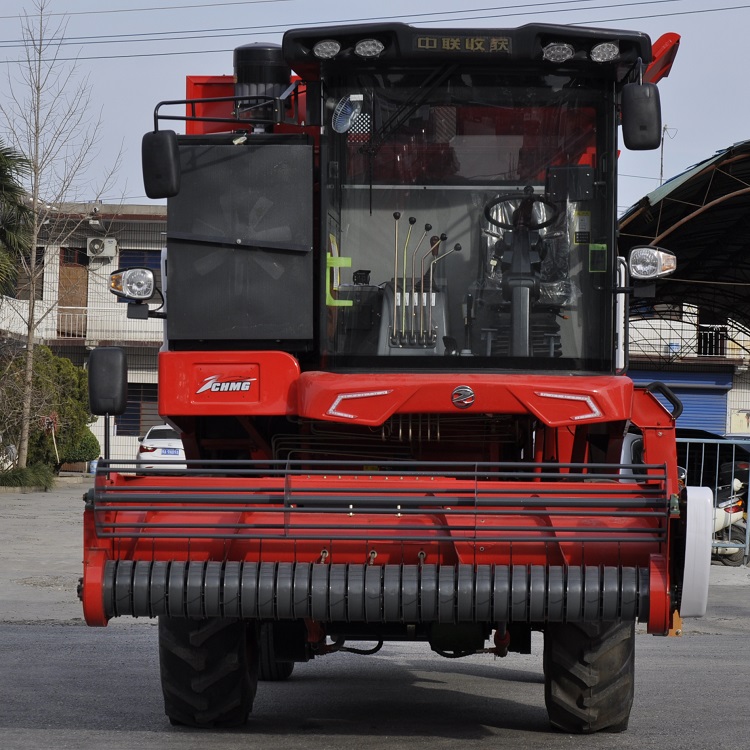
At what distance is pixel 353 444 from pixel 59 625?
18.8 ft

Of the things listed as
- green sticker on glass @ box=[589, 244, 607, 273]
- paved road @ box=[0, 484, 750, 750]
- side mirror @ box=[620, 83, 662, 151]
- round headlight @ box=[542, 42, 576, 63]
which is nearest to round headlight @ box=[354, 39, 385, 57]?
round headlight @ box=[542, 42, 576, 63]

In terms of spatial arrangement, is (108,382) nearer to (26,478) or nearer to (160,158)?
(160,158)

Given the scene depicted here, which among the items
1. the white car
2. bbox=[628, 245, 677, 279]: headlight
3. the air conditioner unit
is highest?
the air conditioner unit

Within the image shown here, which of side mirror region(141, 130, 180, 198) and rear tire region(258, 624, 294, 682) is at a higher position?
side mirror region(141, 130, 180, 198)

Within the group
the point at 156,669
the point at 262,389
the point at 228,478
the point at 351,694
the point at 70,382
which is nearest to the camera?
the point at 228,478

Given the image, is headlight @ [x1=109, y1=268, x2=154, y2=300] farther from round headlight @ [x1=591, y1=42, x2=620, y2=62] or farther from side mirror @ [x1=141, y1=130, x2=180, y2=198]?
round headlight @ [x1=591, y1=42, x2=620, y2=62]

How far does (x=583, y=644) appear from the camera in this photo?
21.1 feet

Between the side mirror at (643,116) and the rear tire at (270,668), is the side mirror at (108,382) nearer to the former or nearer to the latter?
the rear tire at (270,668)

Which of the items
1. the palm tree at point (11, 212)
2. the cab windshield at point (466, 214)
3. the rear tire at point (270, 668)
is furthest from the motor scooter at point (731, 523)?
the palm tree at point (11, 212)

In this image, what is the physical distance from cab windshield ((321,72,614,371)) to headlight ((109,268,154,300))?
1132mm

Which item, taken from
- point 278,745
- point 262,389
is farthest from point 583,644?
point 262,389

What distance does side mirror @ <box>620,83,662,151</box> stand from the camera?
21.3 ft

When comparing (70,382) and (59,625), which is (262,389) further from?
(70,382)

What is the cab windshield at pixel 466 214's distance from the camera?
22.8 feet
